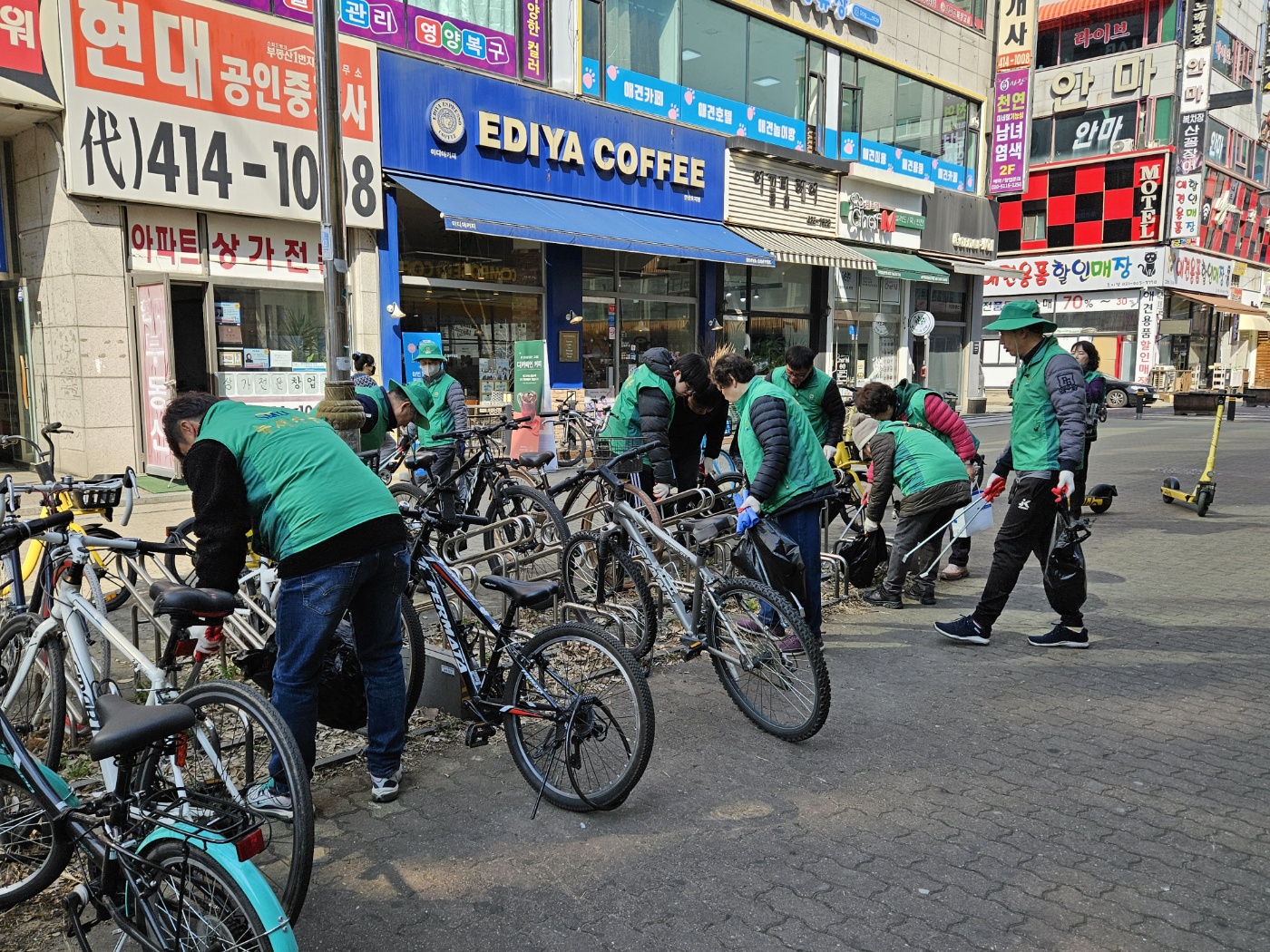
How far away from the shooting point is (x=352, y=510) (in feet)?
10.8

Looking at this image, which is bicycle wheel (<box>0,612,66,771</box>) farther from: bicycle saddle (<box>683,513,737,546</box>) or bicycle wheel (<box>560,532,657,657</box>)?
bicycle saddle (<box>683,513,737,546</box>)

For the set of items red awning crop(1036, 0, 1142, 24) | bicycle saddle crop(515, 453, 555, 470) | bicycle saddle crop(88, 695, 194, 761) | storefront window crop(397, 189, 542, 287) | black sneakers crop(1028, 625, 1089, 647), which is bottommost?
black sneakers crop(1028, 625, 1089, 647)

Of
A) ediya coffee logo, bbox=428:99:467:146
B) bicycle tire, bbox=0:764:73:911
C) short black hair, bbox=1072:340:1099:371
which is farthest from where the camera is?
ediya coffee logo, bbox=428:99:467:146

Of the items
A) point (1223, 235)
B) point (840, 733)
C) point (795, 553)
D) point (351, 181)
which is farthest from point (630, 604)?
point (1223, 235)

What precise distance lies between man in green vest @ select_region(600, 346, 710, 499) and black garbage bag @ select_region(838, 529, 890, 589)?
1.44 m

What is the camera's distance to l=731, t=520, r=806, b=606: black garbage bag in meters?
5.18

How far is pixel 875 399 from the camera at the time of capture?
6.84 meters

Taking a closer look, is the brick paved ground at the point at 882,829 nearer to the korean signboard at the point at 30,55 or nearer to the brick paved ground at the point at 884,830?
the brick paved ground at the point at 884,830

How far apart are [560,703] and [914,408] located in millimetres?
4742

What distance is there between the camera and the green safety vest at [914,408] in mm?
7295

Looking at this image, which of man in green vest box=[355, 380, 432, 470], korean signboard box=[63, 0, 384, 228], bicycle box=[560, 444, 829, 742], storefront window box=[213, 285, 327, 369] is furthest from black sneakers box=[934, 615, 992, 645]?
korean signboard box=[63, 0, 384, 228]

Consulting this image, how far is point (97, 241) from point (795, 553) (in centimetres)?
916

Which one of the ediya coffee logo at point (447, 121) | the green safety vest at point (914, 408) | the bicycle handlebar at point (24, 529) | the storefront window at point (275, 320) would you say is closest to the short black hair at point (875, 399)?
the green safety vest at point (914, 408)

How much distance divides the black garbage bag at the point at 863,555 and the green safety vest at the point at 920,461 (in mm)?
421
